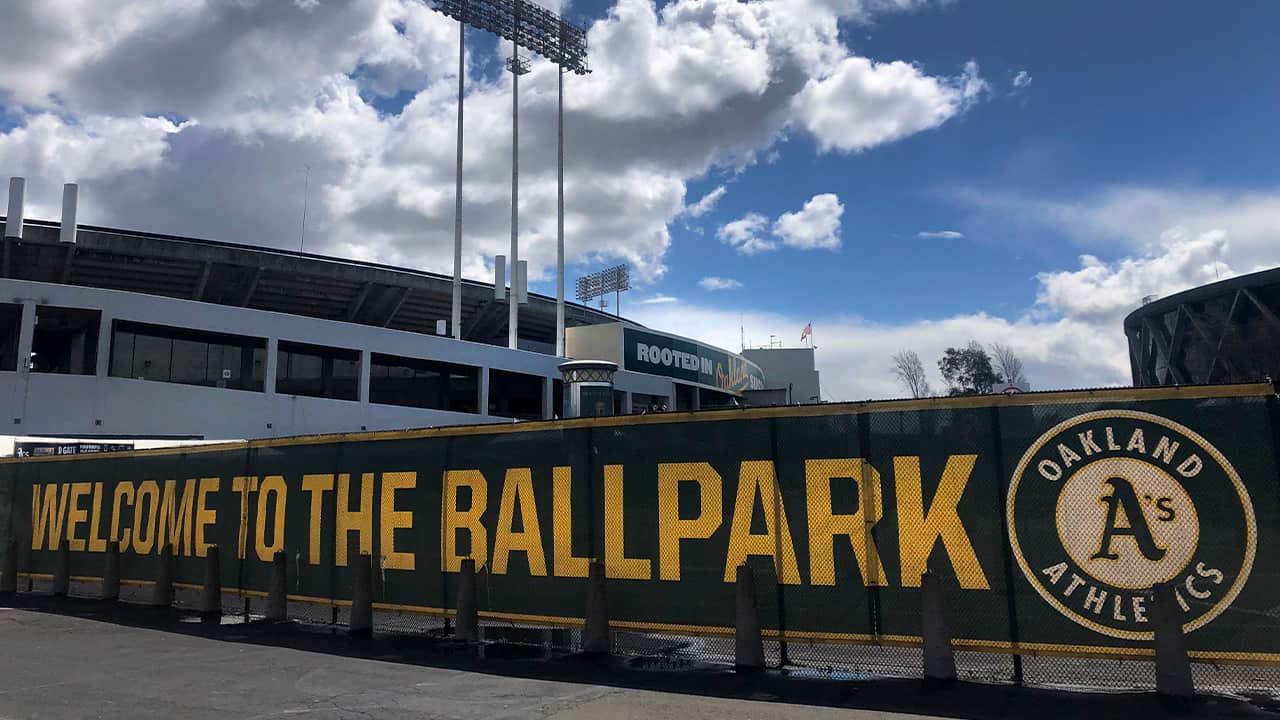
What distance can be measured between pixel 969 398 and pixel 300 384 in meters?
39.0

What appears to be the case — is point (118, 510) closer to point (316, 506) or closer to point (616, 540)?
point (316, 506)

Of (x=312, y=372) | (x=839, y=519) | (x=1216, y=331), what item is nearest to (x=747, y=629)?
(x=839, y=519)

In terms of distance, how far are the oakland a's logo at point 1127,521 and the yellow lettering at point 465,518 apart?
595 cm

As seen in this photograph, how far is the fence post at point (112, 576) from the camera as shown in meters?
13.8

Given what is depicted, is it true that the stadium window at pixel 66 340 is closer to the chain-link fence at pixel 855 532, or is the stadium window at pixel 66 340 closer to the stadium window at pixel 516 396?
the stadium window at pixel 516 396

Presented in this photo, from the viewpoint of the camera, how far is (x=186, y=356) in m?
37.8

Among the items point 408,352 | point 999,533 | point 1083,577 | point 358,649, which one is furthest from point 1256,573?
point 408,352

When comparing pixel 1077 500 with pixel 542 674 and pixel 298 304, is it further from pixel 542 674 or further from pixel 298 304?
pixel 298 304

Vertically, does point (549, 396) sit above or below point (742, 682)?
above

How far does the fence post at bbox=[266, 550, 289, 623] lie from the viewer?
11.5 meters

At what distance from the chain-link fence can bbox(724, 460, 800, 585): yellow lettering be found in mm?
21

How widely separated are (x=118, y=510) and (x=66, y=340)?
28.0 meters

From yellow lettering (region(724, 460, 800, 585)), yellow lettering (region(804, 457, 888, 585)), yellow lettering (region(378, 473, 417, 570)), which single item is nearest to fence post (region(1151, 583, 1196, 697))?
yellow lettering (region(804, 457, 888, 585))

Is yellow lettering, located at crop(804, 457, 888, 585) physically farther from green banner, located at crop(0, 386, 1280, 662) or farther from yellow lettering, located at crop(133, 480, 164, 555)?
yellow lettering, located at crop(133, 480, 164, 555)
